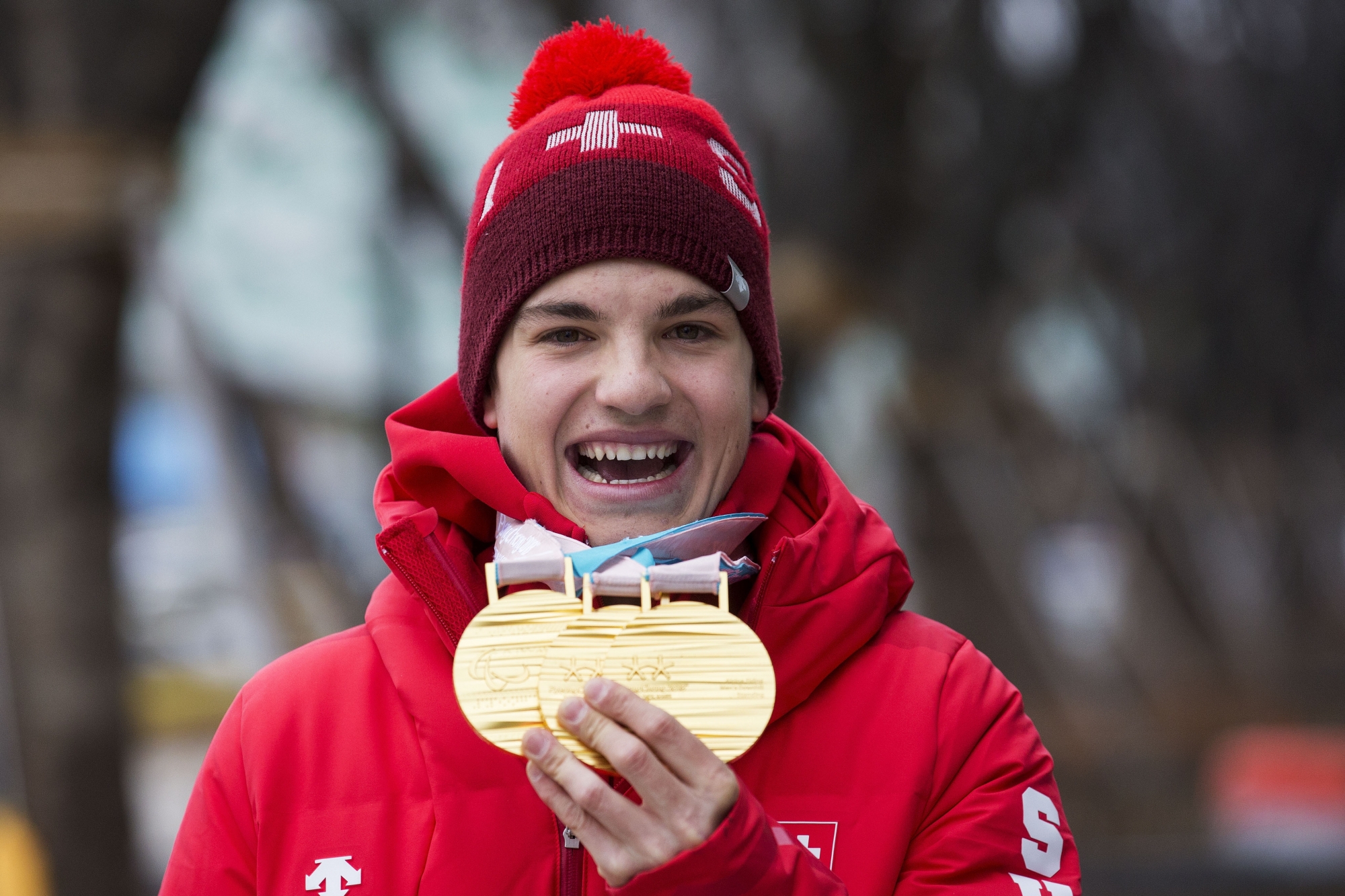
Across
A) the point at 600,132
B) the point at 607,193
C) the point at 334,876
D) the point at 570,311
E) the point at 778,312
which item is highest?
the point at 778,312

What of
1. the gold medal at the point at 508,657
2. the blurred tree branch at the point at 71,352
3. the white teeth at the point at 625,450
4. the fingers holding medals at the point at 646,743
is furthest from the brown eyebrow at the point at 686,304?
the blurred tree branch at the point at 71,352

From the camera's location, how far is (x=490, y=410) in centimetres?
199

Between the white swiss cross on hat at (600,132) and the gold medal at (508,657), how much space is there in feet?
1.94

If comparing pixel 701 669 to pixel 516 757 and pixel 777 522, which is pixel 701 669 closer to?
pixel 516 757

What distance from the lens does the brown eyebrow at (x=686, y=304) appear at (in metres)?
1.79

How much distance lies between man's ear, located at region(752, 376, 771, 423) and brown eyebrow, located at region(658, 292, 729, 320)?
210mm

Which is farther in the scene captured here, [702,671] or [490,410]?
[490,410]

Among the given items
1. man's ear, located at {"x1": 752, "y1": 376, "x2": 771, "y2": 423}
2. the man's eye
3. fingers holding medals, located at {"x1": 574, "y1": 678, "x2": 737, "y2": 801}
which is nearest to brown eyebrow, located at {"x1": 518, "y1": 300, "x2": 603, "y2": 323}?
the man's eye

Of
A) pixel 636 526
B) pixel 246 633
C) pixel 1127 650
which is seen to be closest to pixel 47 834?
pixel 246 633

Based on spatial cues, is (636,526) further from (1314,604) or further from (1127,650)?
(1314,604)

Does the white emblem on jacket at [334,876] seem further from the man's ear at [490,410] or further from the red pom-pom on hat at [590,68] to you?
the red pom-pom on hat at [590,68]

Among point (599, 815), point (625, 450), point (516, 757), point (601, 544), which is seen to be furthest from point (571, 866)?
point (625, 450)

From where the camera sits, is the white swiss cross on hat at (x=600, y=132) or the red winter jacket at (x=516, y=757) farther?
the white swiss cross on hat at (x=600, y=132)

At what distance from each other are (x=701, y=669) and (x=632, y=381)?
14.9 inches
